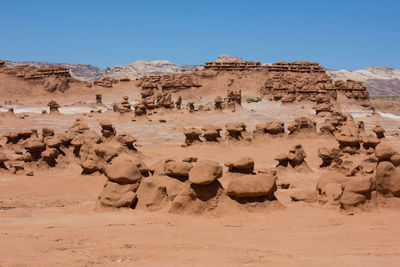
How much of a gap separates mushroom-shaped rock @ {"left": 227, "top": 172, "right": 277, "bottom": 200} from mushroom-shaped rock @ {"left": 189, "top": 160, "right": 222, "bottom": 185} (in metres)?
0.40

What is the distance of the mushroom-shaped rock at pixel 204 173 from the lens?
8828 mm

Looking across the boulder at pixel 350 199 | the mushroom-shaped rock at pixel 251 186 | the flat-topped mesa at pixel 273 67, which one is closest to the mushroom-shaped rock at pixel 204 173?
the mushroom-shaped rock at pixel 251 186

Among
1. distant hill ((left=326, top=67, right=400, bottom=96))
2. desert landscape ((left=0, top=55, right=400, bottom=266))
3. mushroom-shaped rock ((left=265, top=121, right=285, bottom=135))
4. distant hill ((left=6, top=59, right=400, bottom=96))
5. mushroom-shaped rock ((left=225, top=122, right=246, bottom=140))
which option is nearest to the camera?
desert landscape ((left=0, top=55, right=400, bottom=266))

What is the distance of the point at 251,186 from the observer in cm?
899

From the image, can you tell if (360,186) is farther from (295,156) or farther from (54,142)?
(54,142)

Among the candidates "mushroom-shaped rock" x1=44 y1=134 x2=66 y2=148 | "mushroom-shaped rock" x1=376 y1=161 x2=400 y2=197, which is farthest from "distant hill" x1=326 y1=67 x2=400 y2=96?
"mushroom-shaped rock" x1=376 y1=161 x2=400 y2=197

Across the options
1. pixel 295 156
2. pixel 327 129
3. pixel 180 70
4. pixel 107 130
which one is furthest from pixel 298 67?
pixel 180 70

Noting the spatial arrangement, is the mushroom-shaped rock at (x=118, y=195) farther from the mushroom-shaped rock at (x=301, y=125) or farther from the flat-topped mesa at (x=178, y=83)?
the flat-topped mesa at (x=178, y=83)

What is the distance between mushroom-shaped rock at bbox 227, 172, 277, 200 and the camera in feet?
29.4

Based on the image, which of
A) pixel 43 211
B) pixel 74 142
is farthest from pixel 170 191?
pixel 74 142

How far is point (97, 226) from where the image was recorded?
305 inches

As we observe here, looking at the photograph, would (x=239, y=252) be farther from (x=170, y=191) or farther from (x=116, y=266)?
(x=170, y=191)

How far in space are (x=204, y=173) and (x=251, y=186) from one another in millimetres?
951

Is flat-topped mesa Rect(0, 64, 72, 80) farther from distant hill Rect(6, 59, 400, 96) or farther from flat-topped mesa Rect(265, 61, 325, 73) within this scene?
distant hill Rect(6, 59, 400, 96)
